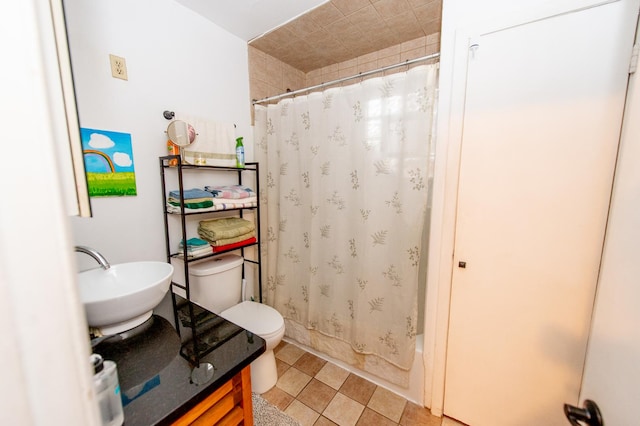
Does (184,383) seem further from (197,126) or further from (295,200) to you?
(197,126)

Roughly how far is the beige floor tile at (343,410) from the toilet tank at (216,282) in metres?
0.93

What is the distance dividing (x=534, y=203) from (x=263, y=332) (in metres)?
1.53

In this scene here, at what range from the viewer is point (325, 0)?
1511mm

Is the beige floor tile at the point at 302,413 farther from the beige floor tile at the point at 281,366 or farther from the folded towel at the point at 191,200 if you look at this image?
the folded towel at the point at 191,200

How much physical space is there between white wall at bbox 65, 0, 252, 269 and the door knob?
6.15ft

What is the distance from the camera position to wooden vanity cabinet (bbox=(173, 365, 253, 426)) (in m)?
0.74

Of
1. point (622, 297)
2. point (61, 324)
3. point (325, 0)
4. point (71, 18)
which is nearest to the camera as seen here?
point (61, 324)

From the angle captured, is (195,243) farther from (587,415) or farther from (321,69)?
(321,69)

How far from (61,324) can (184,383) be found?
0.62 meters

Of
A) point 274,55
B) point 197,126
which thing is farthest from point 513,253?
point 274,55

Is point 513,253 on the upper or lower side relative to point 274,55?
lower

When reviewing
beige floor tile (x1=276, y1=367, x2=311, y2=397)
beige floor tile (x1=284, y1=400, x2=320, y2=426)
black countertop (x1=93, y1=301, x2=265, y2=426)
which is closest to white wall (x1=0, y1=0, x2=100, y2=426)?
black countertop (x1=93, y1=301, x2=265, y2=426)

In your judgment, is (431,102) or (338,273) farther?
(338,273)

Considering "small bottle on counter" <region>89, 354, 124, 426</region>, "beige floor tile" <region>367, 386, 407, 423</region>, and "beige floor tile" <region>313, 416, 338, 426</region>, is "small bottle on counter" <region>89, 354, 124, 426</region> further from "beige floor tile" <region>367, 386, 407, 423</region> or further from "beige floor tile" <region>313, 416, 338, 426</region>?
"beige floor tile" <region>367, 386, 407, 423</region>
